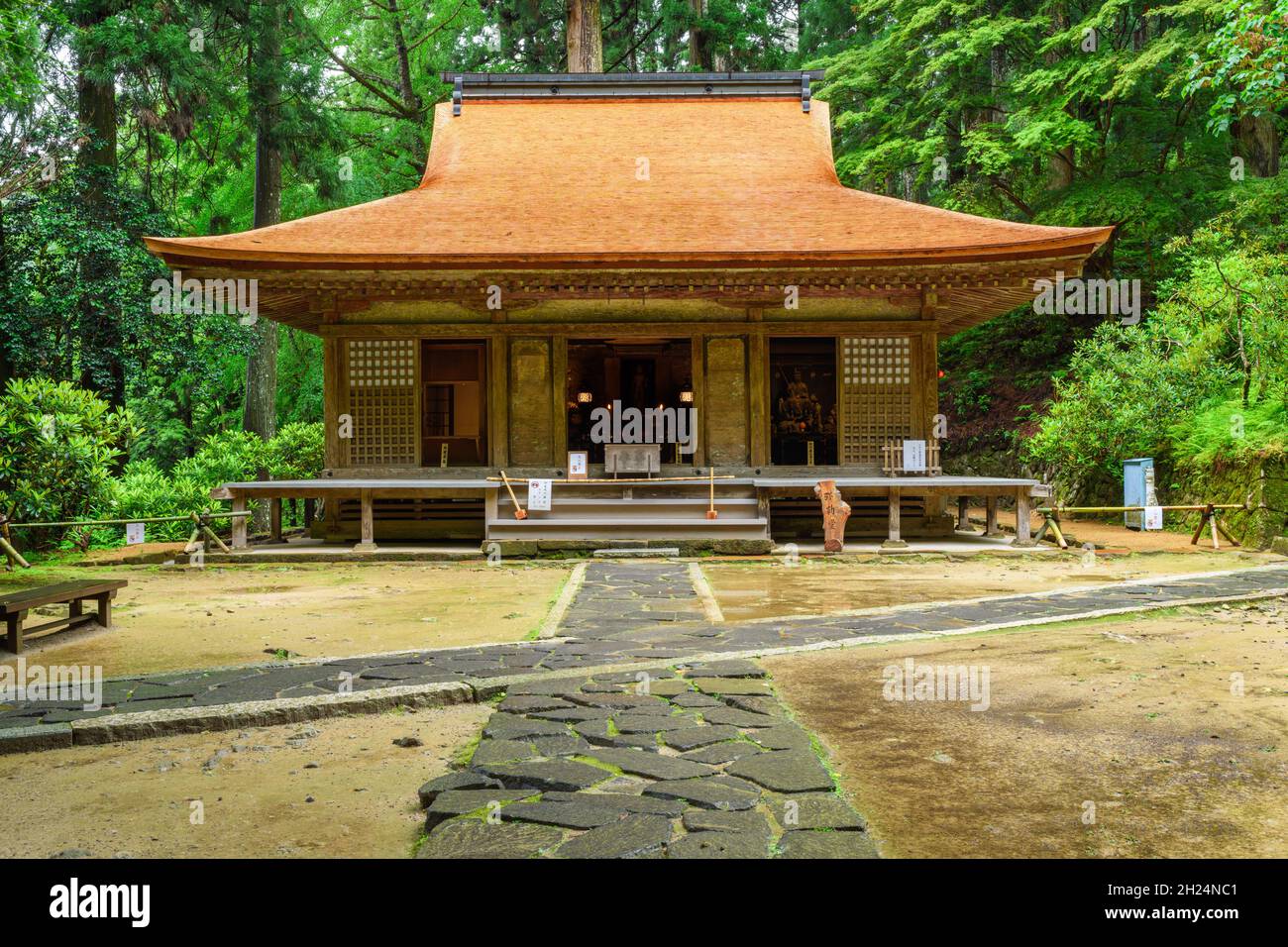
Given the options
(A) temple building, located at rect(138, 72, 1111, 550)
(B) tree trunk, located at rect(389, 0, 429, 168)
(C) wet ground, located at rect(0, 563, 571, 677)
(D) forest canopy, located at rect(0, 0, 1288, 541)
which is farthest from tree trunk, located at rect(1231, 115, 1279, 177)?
(B) tree trunk, located at rect(389, 0, 429, 168)

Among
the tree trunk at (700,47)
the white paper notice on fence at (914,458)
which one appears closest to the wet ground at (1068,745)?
the white paper notice on fence at (914,458)

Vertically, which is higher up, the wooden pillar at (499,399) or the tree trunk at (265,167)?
the tree trunk at (265,167)

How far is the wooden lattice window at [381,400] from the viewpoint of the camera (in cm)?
1445

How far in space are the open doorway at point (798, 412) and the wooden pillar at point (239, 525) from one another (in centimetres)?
998

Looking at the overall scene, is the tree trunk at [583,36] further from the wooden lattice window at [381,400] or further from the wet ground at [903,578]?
the wet ground at [903,578]

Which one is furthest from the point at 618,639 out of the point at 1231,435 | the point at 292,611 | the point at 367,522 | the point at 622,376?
the point at 622,376

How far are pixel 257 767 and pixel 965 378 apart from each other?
76.6 feet

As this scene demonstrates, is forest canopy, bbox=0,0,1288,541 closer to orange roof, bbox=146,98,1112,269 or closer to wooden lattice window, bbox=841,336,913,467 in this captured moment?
orange roof, bbox=146,98,1112,269

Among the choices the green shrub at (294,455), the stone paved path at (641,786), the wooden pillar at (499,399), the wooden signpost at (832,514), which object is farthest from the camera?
the green shrub at (294,455)

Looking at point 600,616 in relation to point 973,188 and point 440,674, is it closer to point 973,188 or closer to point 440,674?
point 440,674

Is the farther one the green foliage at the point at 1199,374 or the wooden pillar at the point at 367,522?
the green foliage at the point at 1199,374

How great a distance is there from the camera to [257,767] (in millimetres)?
3834

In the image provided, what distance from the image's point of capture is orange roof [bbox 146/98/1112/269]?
497 inches

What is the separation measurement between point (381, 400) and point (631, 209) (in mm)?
5296
